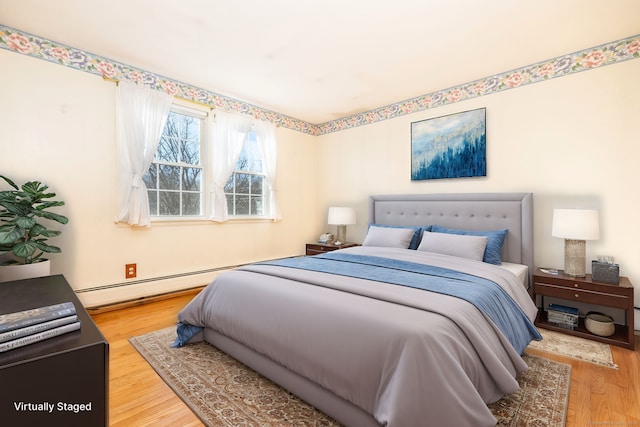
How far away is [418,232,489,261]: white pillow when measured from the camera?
9.23 feet

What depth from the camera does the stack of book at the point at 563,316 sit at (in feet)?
8.41

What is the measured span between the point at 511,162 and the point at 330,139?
258 centimetres

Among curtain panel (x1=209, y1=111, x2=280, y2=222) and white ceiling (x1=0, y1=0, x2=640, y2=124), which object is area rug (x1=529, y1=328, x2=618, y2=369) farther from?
curtain panel (x1=209, y1=111, x2=280, y2=222)

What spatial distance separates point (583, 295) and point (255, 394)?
2.66m

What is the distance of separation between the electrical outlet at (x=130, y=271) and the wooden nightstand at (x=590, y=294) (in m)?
3.90

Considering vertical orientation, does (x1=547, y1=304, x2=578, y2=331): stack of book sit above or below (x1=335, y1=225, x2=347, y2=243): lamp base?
below

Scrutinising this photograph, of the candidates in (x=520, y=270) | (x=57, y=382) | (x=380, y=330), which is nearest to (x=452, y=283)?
(x=380, y=330)

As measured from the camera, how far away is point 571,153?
2.80 metres

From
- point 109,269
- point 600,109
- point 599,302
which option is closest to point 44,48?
point 109,269

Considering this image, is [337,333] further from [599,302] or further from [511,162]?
[511,162]

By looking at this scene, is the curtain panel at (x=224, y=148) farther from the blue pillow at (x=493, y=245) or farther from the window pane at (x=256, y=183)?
the blue pillow at (x=493, y=245)

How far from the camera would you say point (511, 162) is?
124 inches

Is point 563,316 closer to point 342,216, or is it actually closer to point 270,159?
point 342,216

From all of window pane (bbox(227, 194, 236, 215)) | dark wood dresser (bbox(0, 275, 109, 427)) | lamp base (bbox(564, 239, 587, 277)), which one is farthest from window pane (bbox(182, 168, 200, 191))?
lamp base (bbox(564, 239, 587, 277))
